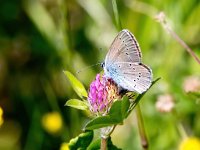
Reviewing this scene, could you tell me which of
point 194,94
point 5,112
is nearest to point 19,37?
point 5,112

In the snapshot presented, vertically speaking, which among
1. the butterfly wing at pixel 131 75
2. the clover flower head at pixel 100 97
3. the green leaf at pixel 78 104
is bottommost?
the green leaf at pixel 78 104

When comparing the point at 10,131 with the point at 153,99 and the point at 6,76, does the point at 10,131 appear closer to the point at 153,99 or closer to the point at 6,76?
the point at 6,76

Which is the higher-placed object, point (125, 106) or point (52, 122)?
point (125, 106)

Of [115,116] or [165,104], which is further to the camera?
[165,104]

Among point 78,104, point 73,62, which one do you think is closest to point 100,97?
point 78,104

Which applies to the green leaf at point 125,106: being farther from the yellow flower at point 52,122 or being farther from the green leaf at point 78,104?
the yellow flower at point 52,122

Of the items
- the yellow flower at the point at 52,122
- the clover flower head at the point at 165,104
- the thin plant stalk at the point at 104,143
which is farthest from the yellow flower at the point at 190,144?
the thin plant stalk at the point at 104,143

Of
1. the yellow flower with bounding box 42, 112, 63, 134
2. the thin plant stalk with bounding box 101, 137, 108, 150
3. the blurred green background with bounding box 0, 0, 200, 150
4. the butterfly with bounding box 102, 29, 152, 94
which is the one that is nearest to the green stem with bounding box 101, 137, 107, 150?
the thin plant stalk with bounding box 101, 137, 108, 150

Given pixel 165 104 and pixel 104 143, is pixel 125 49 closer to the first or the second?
pixel 104 143
